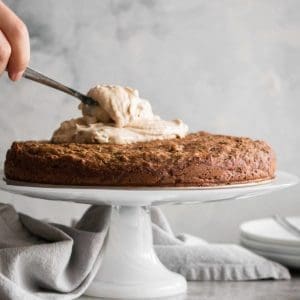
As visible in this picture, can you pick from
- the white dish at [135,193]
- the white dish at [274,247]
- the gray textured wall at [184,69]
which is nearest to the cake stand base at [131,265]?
the white dish at [135,193]

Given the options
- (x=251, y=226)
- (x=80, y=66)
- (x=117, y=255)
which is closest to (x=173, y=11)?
(x=80, y=66)

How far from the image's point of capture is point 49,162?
57.6 inches

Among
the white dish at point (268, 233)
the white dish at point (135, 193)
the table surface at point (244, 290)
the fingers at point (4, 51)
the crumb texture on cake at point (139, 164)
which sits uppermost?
the fingers at point (4, 51)

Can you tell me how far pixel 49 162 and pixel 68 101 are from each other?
2.43 ft

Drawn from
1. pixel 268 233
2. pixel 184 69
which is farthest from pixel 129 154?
pixel 184 69

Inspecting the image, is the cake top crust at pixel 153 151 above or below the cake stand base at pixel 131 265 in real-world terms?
above

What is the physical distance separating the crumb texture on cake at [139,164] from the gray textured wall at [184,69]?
0.66m

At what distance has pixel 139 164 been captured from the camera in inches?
55.9

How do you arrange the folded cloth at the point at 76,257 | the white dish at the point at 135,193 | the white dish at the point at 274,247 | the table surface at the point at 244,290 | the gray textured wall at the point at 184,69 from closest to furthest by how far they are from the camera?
the white dish at the point at 135,193, the folded cloth at the point at 76,257, the table surface at the point at 244,290, the white dish at the point at 274,247, the gray textured wall at the point at 184,69

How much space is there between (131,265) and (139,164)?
0.82 feet

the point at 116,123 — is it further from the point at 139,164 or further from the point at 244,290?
the point at 244,290

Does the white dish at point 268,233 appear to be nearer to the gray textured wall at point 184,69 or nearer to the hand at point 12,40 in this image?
the gray textured wall at point 184,69

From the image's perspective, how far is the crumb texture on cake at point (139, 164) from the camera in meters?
1.42

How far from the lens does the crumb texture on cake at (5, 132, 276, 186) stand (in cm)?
142
